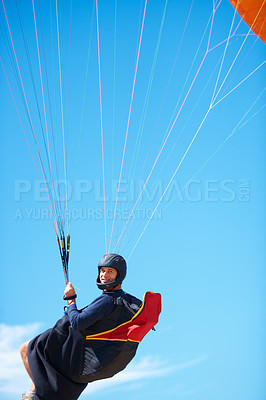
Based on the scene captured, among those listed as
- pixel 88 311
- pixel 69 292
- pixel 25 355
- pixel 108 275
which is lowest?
pixel 25 355

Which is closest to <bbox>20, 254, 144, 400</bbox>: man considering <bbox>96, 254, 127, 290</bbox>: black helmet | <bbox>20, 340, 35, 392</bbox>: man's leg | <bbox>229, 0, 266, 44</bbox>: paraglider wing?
<bbox>20, 340, 35, 392</bbox>: man's leg

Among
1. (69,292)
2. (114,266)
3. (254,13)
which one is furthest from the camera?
(254,13)

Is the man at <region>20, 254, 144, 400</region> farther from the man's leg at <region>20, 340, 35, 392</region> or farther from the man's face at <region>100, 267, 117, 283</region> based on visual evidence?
the man's face at <region>100, 267, 117, 283</region>

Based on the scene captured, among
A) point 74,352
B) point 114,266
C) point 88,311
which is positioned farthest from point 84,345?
point 114,266

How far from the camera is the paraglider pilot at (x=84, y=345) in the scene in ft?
19.8

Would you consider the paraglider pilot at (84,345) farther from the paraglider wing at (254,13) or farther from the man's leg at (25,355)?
the paraglider wing at (254,13)

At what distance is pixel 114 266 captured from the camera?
6395 millimetres

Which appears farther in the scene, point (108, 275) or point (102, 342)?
point (108, 275)

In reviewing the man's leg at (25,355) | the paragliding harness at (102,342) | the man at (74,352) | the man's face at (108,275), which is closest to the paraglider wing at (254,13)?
the man's face at (108,275)

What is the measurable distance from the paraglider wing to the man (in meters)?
4.72

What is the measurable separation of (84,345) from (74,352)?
14 centimetres

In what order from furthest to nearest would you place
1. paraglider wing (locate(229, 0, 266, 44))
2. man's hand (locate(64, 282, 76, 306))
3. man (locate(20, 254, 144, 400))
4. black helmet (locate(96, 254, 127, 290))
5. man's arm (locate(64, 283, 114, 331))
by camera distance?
1. paraglider wing (locate(229, 0, 266, 44))
2. black helmet (locate(96, 254, 127, 290))
3. man's hand (locate(64, 282, 76, 306))
4. man (locate(20, 254, 144, 400))
5. man's arm (locate(64, 283, 114, 331))

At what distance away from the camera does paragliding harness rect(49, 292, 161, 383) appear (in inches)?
239

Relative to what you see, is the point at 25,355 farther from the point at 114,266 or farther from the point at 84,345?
the point at 114,266
